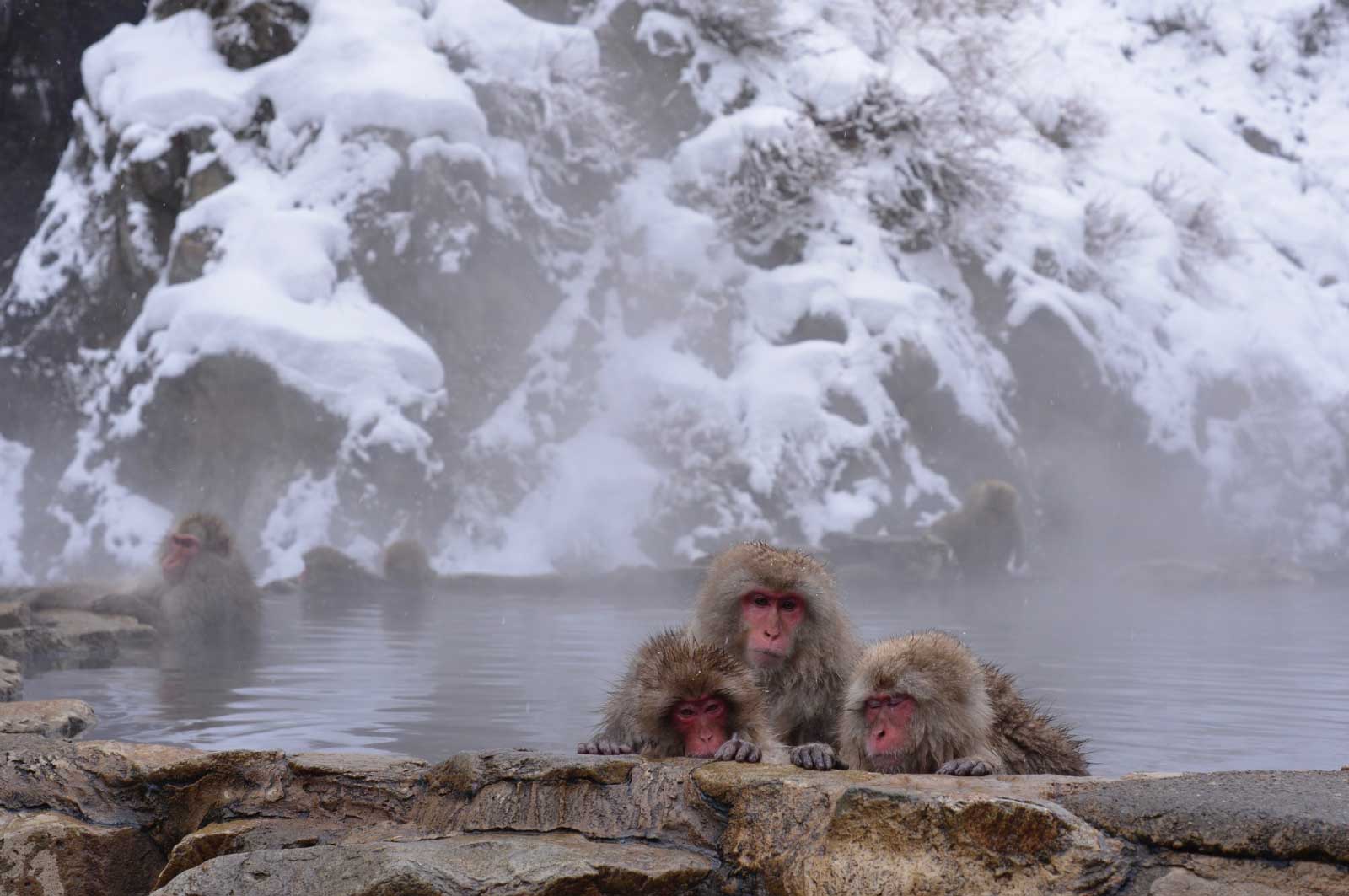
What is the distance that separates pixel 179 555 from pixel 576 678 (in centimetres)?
233

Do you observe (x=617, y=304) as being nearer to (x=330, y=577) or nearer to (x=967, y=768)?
(x=330, y=577)

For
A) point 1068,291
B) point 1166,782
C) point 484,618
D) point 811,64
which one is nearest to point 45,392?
point 484,618

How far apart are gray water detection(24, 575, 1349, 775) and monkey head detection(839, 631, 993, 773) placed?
1.34m

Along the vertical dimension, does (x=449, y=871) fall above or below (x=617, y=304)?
below

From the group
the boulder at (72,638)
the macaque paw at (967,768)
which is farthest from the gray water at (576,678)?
the macaque paw at (967,768)

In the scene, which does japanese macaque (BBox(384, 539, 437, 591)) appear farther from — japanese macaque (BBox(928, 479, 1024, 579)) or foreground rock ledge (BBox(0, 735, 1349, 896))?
foreground rock ledge (BBox(0, 735, 1349, 896))

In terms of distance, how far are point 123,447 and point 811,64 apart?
7192 mm

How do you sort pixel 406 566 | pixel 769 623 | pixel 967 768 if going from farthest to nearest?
pixel 406 566 < pixel 769 623 < pixel 967 768

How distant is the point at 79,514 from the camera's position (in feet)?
34.0

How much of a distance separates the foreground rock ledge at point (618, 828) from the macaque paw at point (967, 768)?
10 cm

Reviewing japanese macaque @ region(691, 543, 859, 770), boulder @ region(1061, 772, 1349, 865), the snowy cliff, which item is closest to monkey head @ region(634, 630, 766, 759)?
japanese macaque @ region(691, 543, 859, 770)

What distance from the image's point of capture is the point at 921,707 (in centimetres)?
261

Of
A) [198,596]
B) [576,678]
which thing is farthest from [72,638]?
[576,678]

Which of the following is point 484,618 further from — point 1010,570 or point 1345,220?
point 1345,220
